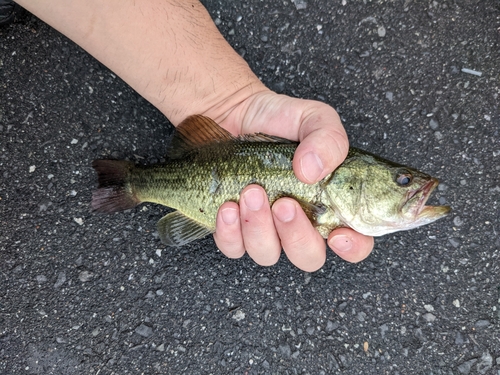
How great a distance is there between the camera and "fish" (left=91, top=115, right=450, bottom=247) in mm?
2129

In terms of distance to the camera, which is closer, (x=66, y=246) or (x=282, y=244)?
(x=282, y=244)

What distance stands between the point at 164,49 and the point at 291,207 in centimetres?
135

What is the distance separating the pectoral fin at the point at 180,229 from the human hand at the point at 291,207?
178 mm

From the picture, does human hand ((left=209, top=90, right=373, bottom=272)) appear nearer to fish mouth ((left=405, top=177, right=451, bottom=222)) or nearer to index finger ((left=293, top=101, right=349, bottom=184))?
index finger ((left=293, top=101, right=349, bottom=184))

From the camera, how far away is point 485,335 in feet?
9.03

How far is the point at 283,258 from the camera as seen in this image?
2812mm

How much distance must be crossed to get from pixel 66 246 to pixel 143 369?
3.52 feet

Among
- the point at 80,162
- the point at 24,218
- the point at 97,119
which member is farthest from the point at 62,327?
the point at 97,119

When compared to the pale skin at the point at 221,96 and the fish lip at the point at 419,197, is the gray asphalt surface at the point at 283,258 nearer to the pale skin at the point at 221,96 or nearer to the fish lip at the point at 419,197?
the pale skin at the point at 221,96

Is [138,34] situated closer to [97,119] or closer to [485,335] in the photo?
[97,119]

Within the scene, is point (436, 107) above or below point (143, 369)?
above

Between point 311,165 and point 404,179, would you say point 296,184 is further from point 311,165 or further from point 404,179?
point 404,179

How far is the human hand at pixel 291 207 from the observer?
2.02m

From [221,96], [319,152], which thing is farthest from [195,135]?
[319,152]
